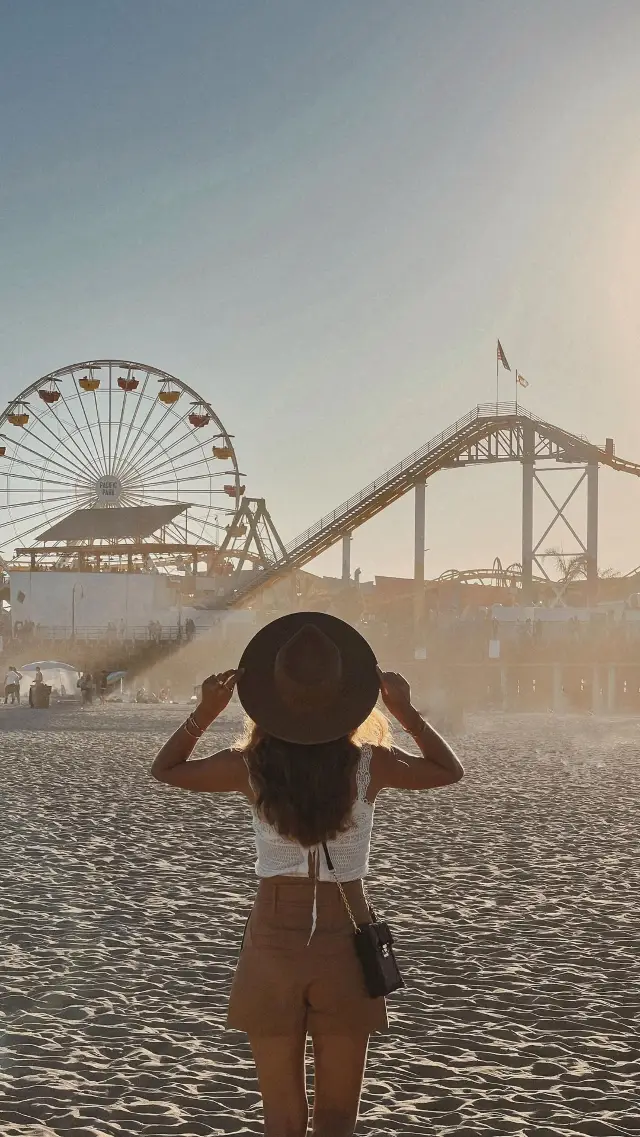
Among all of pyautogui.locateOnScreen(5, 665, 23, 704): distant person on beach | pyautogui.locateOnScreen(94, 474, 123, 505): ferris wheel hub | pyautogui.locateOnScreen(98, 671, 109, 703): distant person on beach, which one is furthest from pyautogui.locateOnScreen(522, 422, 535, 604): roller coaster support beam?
pyautogui.locateOnScreen(94, 474, 123, 505): ferris wheel hub

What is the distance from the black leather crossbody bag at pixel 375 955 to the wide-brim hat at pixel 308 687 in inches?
12.8

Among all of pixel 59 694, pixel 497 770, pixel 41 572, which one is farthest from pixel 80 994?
pixel 41 572

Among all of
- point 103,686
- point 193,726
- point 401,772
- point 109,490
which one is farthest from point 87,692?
point 401,772

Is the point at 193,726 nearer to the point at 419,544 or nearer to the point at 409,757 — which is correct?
the point at 409,757

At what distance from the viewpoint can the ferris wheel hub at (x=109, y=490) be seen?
63181 mm

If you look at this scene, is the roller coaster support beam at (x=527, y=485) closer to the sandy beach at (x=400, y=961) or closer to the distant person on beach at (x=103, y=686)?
the distant person on beach at (x=103, y=686)

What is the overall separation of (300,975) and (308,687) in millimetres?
668

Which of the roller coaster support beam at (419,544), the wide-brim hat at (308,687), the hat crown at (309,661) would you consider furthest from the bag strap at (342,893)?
the roller coaster support beam at (419,544)

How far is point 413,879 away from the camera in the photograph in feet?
32.7

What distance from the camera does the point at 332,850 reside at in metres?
3.10

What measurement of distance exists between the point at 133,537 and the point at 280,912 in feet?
200

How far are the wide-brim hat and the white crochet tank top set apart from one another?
156mm

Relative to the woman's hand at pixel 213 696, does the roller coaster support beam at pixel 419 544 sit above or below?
above

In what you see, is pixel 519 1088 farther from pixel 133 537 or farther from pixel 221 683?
pixel 133 537
